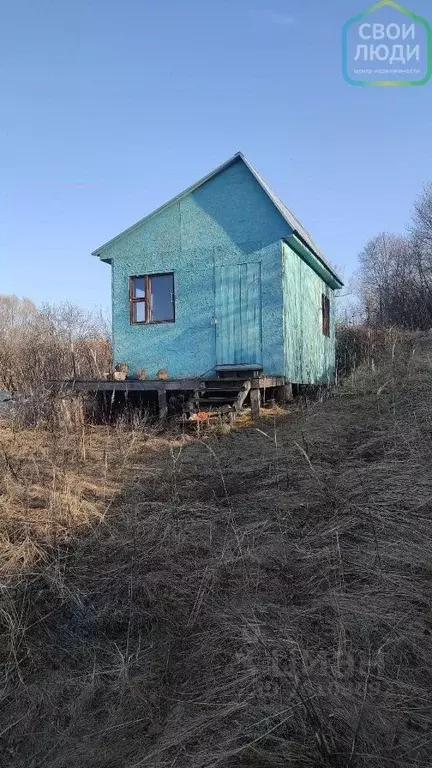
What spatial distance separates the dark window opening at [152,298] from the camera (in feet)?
38.1

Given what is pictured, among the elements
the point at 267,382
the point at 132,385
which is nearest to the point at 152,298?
the point at 132,385

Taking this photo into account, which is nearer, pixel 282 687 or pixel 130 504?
pixel 282 687

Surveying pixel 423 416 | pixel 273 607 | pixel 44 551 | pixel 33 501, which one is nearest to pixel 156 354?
pixel 423 416

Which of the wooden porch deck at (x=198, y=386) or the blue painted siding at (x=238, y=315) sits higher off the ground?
the blue painted siding at (x=238, y=315)

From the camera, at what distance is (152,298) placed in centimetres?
1184

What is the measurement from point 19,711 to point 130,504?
228 centimetres

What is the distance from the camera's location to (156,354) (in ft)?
38.1

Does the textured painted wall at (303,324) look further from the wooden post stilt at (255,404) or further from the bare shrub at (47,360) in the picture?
the bare shrub at (47,360)

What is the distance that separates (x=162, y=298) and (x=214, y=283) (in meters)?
1.34

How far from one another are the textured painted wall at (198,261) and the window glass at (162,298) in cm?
19

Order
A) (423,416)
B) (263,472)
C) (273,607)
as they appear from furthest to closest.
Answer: (423,416)
(263,472)
(273,607)

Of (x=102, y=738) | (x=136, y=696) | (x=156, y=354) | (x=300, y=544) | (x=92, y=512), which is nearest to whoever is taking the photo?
(x=102, y=738)

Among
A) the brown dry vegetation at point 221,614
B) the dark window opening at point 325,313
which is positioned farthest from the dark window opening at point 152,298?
the brown dry vegetation at point 221,614

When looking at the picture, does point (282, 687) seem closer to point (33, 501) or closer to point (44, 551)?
point (44, 551)
